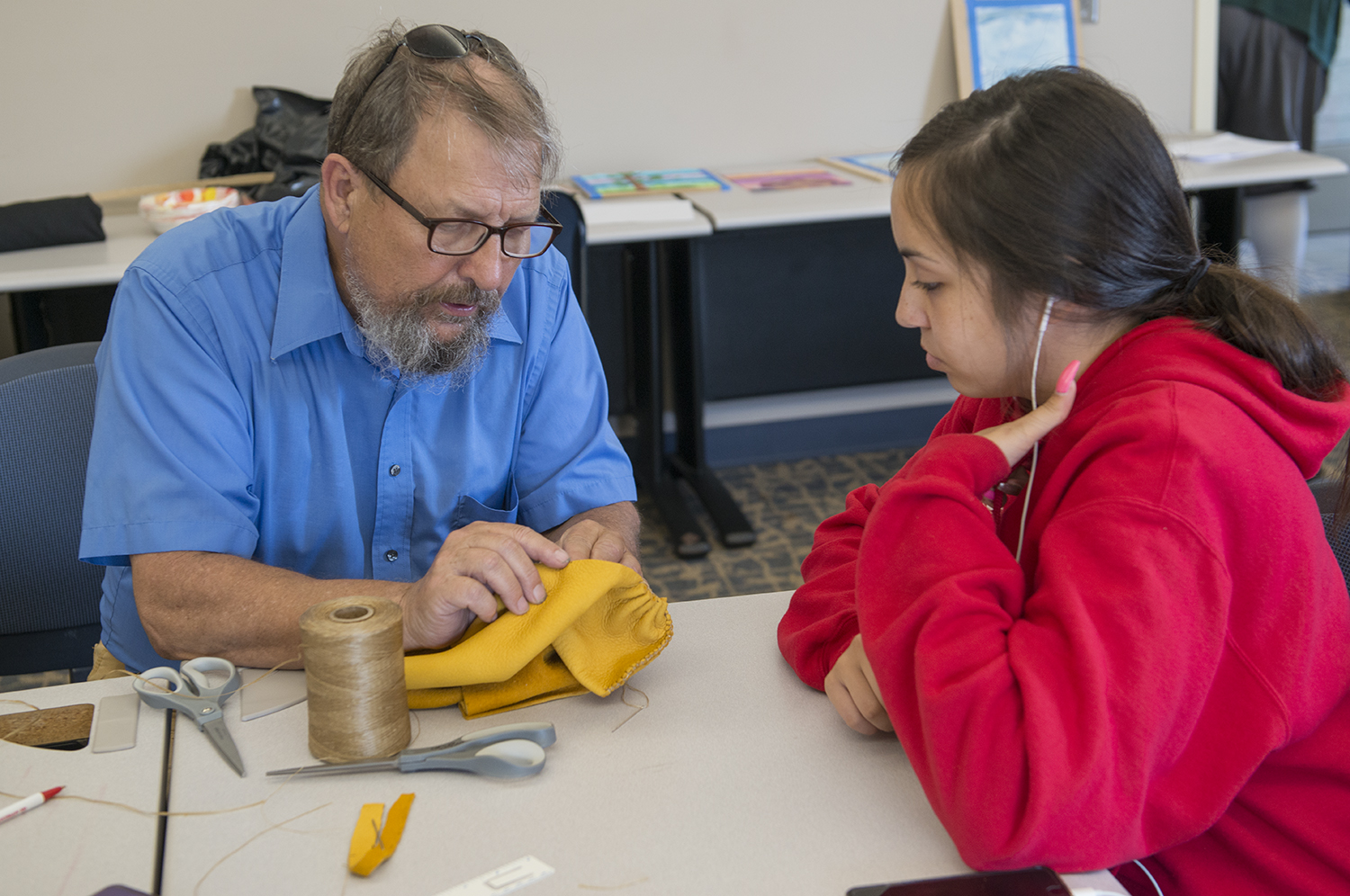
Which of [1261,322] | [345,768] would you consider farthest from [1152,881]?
[345,768]

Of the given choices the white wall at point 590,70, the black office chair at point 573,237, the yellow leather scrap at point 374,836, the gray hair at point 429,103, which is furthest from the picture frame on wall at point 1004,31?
the yellow leather scrap at point 374,836

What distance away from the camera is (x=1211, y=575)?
81 cm

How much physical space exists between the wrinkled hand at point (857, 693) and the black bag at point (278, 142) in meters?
2.48

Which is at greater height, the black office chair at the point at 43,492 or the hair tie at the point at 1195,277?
the hair tie at the point at 1195,277

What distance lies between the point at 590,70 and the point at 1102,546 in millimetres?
A: 2920

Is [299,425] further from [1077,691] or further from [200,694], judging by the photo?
[1077,691]

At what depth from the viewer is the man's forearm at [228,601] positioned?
112 cm

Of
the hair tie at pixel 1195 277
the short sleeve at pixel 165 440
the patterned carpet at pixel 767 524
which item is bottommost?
the patterned carpet at pixel 767 524

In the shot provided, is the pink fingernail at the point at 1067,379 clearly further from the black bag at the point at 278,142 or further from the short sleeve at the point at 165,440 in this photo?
the black bag at the point at 278,142

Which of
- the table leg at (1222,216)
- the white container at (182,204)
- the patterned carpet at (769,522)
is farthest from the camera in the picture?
the table leg at (1222,216)

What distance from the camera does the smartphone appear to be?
77 cm

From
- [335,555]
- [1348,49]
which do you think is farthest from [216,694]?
[1348,49]

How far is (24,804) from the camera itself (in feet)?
2.89

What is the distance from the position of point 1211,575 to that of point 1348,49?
6046 millimetres
